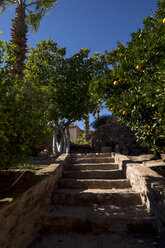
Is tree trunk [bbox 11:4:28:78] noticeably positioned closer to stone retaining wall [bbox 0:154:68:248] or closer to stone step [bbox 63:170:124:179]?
stone step [bbox 63:170:124:179]

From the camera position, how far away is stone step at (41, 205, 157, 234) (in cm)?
284

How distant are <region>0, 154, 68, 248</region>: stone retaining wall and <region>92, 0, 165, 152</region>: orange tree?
2653mm

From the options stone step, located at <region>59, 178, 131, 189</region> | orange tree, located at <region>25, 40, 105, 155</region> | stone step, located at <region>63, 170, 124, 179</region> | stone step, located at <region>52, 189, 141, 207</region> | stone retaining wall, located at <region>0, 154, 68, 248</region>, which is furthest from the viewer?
orange tree, located at <region>25, 40, 105, 155</region>

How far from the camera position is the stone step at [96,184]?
14.1ft

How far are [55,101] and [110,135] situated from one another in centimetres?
665

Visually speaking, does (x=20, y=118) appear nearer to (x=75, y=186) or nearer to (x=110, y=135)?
(x=75, y=186)

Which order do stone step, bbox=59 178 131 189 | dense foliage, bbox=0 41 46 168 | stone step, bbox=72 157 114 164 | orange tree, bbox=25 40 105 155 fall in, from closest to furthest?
dense foliage, bbox=0 41 46 168 < stone step, bbox=59 178 131 189 < stone step, bbox=72 157 114 164 < orange tree, bbox=25 40 105 155

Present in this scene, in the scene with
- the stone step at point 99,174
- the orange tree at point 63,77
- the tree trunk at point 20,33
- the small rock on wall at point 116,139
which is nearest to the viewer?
the stone step at point 99,174

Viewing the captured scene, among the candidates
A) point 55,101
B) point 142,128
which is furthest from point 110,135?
point 142,128

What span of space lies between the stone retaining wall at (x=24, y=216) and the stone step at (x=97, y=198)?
1.31 ft

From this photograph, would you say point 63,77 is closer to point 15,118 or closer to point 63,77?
point 63,77

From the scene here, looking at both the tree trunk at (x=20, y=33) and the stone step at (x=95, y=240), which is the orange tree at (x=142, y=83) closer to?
the stone step at (x=95, y=240)

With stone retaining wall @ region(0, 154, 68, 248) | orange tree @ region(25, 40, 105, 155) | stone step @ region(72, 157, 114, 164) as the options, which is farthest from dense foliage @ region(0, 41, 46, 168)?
orange tree @ region(25, 40, 105, 155)

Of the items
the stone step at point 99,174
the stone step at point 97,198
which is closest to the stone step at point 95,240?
the stone step at point 97,198
